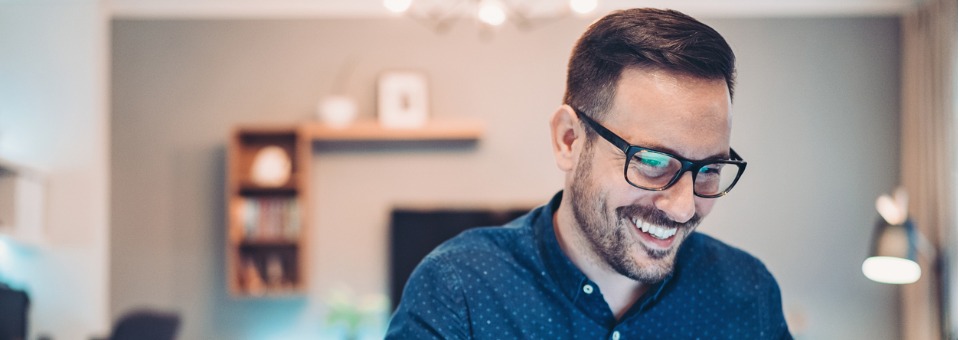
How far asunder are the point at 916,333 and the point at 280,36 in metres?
Result: 3.25

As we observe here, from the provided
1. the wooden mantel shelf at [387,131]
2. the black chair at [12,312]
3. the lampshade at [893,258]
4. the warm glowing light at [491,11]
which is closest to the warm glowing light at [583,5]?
the warm glowing light at [491,11]

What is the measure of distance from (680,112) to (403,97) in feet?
11.9

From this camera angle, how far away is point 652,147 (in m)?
0.86

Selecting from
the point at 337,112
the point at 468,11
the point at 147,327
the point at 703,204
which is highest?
the point at 468,11

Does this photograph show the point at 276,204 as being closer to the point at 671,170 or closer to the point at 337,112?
the point at 337,112

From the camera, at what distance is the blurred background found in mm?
4473

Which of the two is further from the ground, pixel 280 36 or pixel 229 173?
pixel 280 36

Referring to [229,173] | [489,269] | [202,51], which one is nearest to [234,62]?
[202,51]

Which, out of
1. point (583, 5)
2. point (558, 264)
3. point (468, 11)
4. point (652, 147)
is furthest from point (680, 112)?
point (468, 11)

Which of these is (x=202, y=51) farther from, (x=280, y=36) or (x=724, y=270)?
(x=724, y=270)

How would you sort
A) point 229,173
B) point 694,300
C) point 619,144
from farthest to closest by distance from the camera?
1. point 229,173
2. point 694,300
3. point 619,144

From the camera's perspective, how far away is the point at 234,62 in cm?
451

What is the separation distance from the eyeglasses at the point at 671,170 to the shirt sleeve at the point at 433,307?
10.4 inches

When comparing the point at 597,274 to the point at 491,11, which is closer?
the point at 597,274
